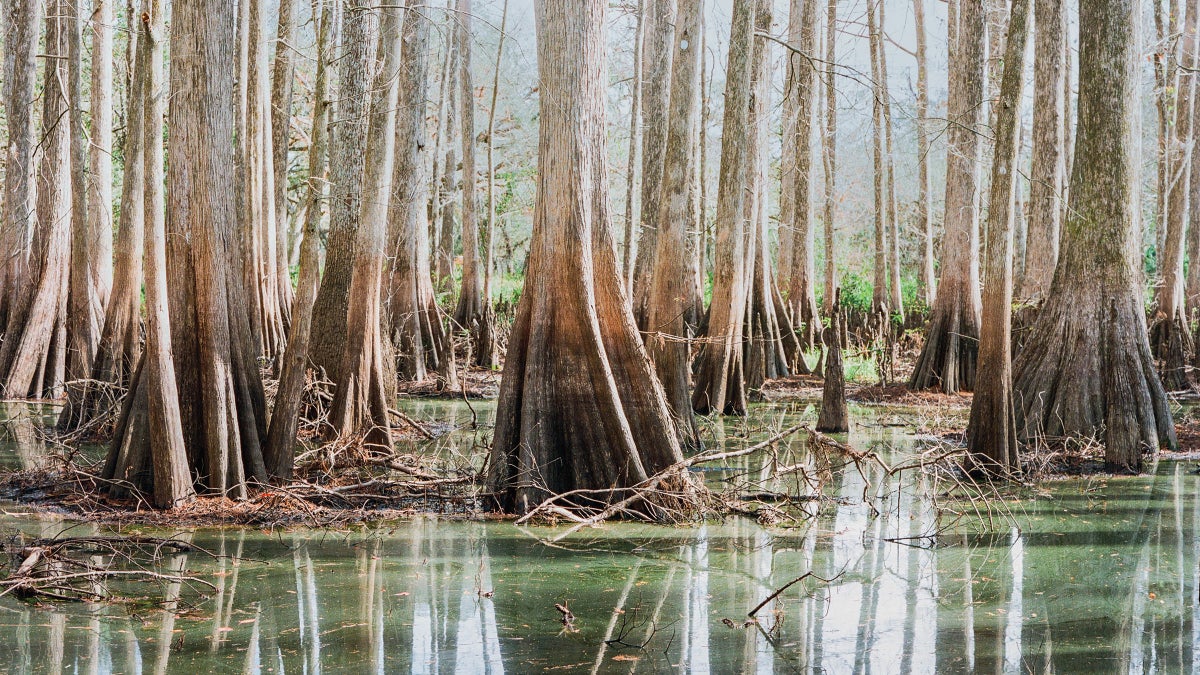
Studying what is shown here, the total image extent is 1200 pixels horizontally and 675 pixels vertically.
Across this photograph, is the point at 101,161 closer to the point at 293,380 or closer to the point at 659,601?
the point at 293,380

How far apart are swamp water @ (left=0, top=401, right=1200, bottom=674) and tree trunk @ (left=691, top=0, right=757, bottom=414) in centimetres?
396

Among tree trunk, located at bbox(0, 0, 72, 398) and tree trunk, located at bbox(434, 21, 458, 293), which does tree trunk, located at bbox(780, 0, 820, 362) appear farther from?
tree trunk, located at bbox(0, 0, 72, 398)

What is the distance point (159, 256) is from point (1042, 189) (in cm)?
1039

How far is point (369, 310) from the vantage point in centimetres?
877

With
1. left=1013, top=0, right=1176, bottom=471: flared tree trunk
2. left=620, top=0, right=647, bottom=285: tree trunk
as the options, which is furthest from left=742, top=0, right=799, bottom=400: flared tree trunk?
left=620, top=0, right=647, bottom=285: tree trunk

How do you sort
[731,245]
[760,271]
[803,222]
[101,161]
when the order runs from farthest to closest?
[803,222] < [760,271] < [101,161] < [731,245]

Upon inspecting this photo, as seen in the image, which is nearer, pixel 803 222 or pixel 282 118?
pixel 282 118

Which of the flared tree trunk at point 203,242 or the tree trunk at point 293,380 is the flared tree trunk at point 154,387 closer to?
the flared tree trunk at point 203,242

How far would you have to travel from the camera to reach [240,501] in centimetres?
682

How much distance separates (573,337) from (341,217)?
3154 mm

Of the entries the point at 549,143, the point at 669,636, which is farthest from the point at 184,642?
the point at 549,143

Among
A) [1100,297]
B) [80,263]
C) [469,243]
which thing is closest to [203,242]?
[80,263]

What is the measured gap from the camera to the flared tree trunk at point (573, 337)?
6.93 m

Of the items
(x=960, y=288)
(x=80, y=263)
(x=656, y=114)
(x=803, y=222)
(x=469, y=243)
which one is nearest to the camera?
(x=80, y=263)
